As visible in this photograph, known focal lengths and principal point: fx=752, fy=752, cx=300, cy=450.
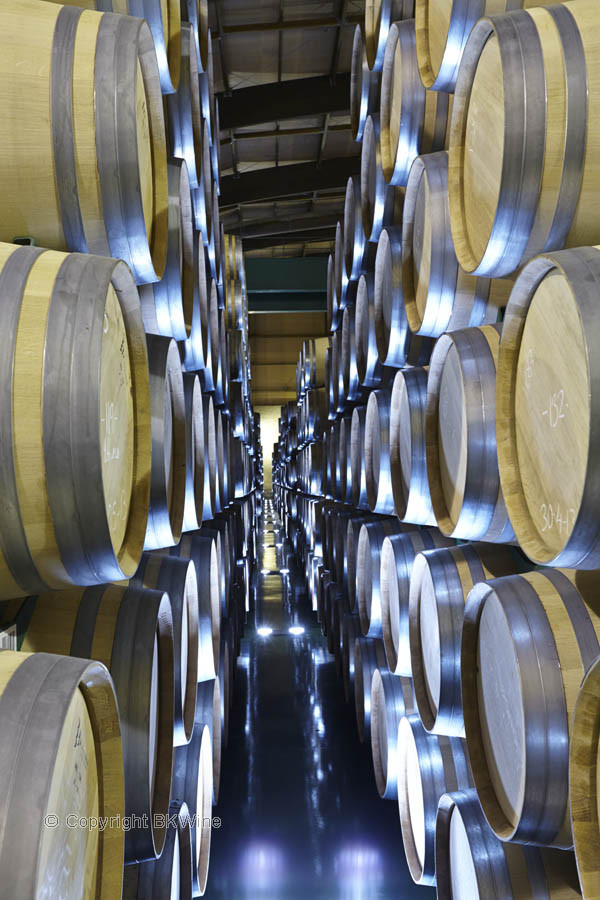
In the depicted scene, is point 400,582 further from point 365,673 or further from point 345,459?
point 345,459

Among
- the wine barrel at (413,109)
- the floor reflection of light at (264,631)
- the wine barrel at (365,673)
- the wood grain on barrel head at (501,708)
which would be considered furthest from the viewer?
the floor reflection of light at (264,631)

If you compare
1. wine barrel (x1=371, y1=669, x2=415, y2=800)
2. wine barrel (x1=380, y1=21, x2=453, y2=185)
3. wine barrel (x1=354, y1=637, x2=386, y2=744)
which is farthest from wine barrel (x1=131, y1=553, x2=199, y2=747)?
wine barrel (x1=380, y1=21, x2=453, y2=185)

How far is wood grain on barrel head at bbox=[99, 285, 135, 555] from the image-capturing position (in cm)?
163

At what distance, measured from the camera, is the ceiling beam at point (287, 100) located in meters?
11.9

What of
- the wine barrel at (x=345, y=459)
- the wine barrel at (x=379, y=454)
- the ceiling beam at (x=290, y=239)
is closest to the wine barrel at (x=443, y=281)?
the wine barrel at (x=379, y=454)

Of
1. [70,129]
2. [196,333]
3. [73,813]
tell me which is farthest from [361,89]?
[73,813]

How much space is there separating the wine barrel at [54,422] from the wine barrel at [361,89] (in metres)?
3.59

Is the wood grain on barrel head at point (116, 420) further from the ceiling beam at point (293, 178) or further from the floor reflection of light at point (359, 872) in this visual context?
the ceiling beam at point (293, 178)

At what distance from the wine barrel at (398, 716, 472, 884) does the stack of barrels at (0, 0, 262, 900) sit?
0.95 m

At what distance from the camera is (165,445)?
2.59 meters

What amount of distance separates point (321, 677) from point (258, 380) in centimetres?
2462

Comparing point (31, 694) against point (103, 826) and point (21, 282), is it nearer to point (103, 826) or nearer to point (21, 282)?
point (103, 826)

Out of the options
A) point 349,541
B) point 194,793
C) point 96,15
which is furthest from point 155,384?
point 349,541

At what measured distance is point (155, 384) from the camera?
239cm
